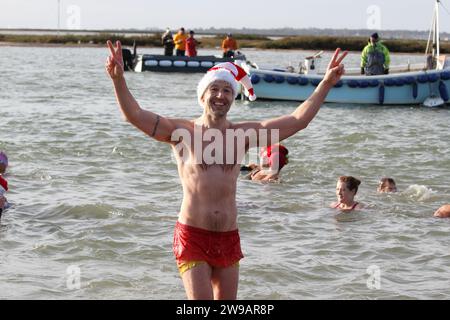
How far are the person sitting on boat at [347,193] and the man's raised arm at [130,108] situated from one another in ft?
19.0

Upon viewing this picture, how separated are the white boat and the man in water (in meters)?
18.4

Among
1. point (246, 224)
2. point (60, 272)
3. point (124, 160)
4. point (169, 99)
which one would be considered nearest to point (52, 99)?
point (169, 99)

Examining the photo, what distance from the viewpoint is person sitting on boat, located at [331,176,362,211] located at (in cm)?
1114

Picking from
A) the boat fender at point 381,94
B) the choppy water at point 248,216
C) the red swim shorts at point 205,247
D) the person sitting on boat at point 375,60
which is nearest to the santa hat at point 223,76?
the red swim shorts at point 205,247

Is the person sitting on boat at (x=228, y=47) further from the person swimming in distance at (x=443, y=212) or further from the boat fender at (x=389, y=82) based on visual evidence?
the person swimming in distance at (x=443, y=212)

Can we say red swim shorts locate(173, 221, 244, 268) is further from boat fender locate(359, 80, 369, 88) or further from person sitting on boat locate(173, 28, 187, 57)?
person sitting on boat locate(173, 28, 187, 57)

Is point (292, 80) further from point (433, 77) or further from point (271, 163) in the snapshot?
point (271, 163)

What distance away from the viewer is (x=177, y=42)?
36.4 m

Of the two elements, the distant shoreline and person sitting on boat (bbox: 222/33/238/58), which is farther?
the distant shoreline

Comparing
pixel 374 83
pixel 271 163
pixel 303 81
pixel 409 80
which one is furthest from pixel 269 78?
pixel 271 163

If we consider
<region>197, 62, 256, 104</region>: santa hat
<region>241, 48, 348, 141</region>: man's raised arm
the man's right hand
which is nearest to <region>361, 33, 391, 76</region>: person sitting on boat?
<region>197, 62, 256, 104</region>: santa hat

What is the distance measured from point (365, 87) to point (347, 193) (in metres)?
13.6
